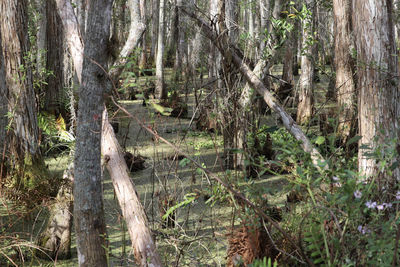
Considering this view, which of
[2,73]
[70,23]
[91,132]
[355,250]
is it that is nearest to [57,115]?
[2,73]

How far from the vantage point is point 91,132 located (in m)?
3.07

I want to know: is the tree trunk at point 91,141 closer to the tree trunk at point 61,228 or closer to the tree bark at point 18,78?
the tree trunk at point 61,228

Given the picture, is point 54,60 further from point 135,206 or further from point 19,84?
point 135,206

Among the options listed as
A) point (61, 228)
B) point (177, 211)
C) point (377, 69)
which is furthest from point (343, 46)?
point (61, 228)

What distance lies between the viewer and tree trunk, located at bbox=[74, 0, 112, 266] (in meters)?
2.95

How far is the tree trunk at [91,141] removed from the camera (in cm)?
295

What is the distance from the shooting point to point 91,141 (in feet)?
10.1

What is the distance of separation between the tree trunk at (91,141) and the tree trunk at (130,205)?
9.8 inches

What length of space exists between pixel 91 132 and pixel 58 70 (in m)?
5.73

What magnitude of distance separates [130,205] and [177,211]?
2028 mm

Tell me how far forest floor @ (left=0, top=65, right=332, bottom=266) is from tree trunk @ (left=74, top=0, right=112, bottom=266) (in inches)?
10.0

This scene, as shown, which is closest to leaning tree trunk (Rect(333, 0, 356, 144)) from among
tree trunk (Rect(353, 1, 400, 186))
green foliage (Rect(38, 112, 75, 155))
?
tree trunk (Rect(353, 1, 400, 186))

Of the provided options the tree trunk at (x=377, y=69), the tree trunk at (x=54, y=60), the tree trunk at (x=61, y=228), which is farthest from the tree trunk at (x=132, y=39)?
the tree trunk at (x=54, y=60)

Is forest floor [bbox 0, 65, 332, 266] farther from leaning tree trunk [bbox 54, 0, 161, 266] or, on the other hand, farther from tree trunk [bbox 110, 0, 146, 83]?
tree trunk [bbox 110, 0, 146, 83]
